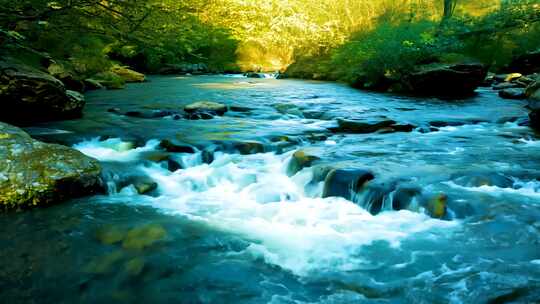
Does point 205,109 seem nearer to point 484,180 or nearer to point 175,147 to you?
point 175,147

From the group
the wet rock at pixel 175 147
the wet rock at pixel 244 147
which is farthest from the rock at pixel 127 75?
the wet rock at pixel 244 147

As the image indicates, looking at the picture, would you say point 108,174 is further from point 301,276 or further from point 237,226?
point 301,276

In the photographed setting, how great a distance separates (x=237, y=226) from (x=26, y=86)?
630 cm

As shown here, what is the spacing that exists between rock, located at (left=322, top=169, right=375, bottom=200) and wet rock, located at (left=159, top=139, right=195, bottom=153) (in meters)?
2.62

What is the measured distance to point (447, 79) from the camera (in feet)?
48.8

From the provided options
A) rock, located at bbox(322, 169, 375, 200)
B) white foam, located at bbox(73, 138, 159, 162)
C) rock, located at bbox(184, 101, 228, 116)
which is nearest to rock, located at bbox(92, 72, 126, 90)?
rock, located at bbox(184, 101, 228, 116)

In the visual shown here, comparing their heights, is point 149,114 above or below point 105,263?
above

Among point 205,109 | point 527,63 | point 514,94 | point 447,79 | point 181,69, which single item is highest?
point 527,63

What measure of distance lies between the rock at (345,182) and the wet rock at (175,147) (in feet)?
→ 8.61

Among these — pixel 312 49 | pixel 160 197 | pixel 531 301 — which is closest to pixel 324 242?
pixel 531 301

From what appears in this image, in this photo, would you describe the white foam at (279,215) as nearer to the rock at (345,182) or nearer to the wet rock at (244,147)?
the rock at (345,182)

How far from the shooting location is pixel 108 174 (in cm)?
562

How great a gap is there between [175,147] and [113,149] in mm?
1055

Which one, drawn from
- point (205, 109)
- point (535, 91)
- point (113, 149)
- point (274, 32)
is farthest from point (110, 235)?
point (274, 32)
